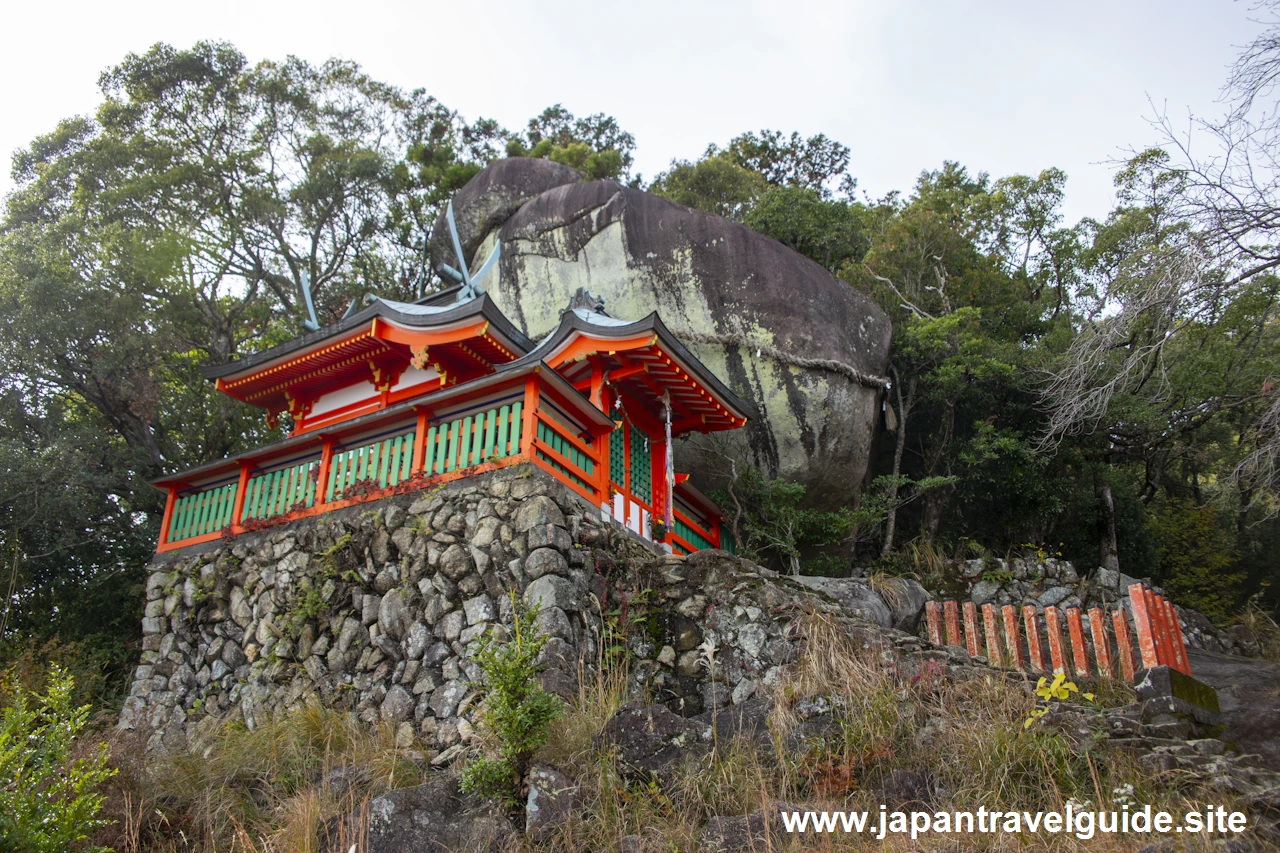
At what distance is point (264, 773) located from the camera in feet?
26.2

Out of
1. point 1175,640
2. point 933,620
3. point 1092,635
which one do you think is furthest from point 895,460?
point 1175,640

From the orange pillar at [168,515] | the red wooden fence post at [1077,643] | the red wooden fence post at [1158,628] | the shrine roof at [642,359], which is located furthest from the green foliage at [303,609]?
the red wooden fence post at [1158,628]

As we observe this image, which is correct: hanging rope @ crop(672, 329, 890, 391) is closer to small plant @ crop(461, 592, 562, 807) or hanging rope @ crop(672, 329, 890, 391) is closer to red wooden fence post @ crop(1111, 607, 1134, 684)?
red wooden fence post @ crop(1111, 607, 1134, 684)

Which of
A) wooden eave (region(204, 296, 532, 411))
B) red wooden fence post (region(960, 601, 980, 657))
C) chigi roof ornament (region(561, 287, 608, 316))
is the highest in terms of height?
chigi roof ornament (region(561, 287, 608, 316))

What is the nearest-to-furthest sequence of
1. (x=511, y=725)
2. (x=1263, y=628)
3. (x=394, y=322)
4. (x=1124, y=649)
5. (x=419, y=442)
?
1. (x=511, y=725)
2. (x=1124, y=649)
3. (x=419, y=442)
4. (x=394, y=322)
5. (x=1263, y=628)

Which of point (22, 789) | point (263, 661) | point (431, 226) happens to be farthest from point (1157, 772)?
point (431, 226)

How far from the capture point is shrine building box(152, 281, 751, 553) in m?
10.7

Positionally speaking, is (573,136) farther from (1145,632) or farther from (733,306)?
(1145,632)

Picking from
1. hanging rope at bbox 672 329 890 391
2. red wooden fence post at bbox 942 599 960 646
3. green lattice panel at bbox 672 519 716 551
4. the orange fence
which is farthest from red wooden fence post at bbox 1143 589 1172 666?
hanging rope at bbox 672 329 890 391

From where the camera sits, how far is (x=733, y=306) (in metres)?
17.5

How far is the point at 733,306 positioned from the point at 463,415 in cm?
792

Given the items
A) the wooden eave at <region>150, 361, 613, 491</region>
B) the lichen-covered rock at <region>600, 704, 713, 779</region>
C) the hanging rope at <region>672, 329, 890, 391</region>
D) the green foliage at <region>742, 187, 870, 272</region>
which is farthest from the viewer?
the green foliage at <region>742, 187, 870, 272</region>

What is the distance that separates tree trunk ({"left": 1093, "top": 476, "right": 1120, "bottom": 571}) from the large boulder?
15.6 feet

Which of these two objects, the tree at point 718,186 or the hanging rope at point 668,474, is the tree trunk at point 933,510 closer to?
the hanging rope at point 668,474
